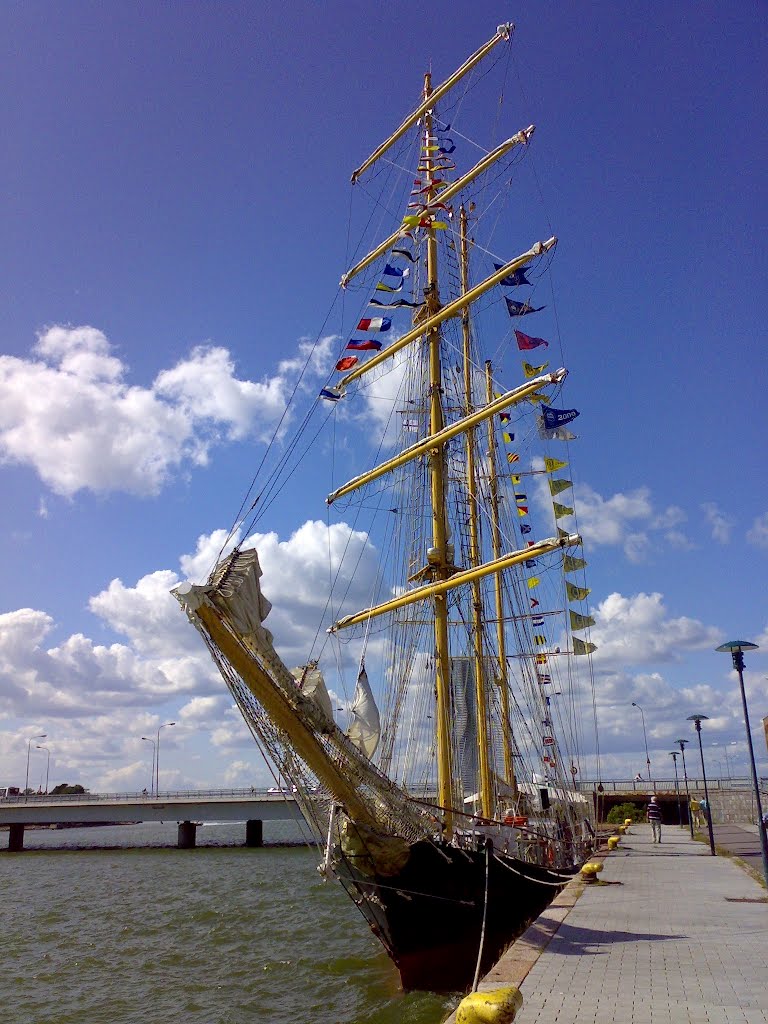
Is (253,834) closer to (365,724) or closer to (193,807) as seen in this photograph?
(193,807)

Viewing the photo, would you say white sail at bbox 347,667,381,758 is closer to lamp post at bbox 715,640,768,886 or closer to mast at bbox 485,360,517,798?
lamp post at bbox 715,640,768,886

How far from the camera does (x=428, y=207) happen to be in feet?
97.9

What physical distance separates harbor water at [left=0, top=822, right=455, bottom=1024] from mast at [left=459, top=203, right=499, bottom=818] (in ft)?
20.3

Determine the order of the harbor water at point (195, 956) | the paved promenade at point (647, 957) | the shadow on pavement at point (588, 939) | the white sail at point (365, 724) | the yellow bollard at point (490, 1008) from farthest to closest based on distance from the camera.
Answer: the white sail at point (365, 724), the harbor water at point (195, 956), the shadow on pavement at point (588, 939), the paved promenade at point (647, 957), the yellow bollard at point (490, 1008)

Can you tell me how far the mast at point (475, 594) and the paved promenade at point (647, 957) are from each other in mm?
6422

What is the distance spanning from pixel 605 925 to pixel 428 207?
77.4ft

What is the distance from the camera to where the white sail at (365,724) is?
70.2 feet

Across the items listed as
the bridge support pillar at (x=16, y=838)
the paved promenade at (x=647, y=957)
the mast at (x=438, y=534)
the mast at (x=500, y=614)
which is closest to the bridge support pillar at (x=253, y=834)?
the bridge support pillar at (x=16, y=838)

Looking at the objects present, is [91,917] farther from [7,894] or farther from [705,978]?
[705,978]

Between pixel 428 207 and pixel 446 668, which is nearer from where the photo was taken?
pixel 446 668

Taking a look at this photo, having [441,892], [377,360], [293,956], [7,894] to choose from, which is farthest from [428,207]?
[7,894]

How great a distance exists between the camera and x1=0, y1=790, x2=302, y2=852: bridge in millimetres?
70625

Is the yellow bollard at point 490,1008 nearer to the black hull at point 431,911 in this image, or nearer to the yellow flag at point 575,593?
the black hull at point 431,911

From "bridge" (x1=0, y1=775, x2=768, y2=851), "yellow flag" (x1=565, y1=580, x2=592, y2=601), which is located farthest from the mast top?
"bridge" (x1=0, y1=775, x2=768, y2=851)
